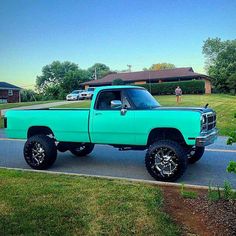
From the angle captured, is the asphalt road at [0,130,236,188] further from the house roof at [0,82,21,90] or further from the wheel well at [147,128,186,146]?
the house roof at [0,82,21,90]

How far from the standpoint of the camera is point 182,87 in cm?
4709

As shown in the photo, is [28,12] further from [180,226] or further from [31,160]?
[180,226]

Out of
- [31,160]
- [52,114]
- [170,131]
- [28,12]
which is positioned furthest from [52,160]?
[28,12]

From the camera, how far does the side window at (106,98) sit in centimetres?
791

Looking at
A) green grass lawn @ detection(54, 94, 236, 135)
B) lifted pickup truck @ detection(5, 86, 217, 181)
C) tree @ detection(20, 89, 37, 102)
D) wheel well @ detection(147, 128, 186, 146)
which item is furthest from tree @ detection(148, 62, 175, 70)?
wheel well @ detection(147, 128, 186, 146)

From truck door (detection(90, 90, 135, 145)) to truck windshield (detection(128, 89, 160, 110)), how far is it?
0.18 m

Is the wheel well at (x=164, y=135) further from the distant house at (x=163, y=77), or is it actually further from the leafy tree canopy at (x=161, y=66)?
the leafy tree canopy at (x=161, y=66)

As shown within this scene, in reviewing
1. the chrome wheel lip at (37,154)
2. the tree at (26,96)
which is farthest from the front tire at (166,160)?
the tree at (26,96)

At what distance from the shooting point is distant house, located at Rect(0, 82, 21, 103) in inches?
2469

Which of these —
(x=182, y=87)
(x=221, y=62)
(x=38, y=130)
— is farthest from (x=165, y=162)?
(x=221, y=62)

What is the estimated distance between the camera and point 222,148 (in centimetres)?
1012

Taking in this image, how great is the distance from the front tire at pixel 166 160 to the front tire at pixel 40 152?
2.55 meters

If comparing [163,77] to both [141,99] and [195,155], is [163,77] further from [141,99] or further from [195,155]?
[141,99]

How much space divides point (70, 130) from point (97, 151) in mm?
2503
